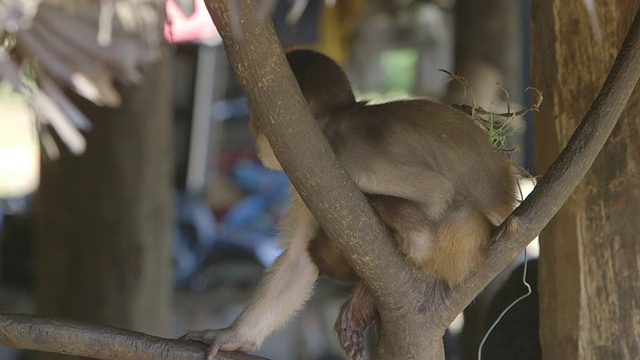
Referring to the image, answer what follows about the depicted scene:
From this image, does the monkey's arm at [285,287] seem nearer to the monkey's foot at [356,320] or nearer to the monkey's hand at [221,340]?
the monkey's hand at [221,340]

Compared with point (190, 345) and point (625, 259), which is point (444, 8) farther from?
point (190, 345)

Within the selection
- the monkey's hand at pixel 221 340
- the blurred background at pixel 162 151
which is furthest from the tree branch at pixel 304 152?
the monkey's hand at pixel 221 340

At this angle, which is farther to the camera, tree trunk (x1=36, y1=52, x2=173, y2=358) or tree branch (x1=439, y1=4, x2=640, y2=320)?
tree trunk (x1=36, y1=52, x2=173, y2=358)

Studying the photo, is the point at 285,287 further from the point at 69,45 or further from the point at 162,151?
the point at 162,151

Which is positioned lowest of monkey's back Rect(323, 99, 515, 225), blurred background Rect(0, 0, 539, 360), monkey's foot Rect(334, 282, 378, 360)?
blurred background Rect(0, 0, 539, 360)

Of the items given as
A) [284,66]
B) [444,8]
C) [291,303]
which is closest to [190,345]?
[291,303]

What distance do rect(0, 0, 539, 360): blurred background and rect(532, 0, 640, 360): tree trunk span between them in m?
0.19

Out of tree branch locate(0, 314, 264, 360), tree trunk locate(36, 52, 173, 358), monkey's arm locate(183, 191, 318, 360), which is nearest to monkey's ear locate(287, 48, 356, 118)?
monkey's arm locate(183, 191, 318, 360)

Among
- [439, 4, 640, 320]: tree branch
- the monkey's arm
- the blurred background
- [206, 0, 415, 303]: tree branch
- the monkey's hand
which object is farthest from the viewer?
the blurred background

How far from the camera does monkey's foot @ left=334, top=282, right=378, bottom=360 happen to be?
98.7 inches

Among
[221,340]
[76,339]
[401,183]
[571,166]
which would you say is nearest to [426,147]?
[401,183]

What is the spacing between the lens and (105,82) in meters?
3.32

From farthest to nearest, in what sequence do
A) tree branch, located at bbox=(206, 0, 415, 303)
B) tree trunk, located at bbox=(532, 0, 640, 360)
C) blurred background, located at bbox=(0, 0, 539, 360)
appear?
blurred background, located at bbox=(0, 0, 539, 360) → tree trunk, located at bbox=(532, 0, 640, 360) → tree branch, located at bbox=(206, 0, 415, 303)

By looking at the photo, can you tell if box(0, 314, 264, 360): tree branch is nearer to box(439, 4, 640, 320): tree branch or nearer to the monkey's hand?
the monkey's hand
